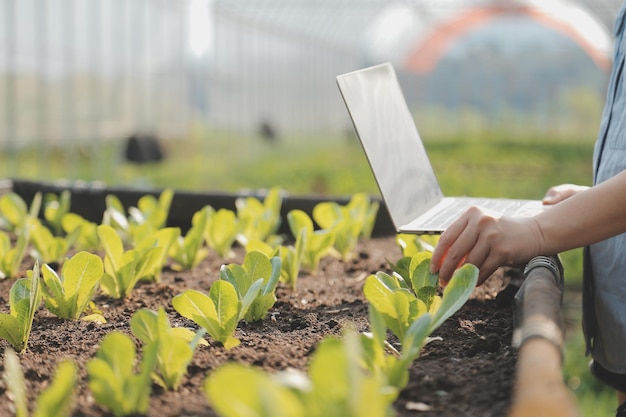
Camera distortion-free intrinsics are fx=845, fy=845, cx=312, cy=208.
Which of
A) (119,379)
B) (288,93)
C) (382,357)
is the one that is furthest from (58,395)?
(288,93)

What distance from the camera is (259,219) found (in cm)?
203

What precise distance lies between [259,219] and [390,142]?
558mm

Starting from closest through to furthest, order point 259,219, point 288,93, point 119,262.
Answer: point 119,262 → point 259,219 → point 288,93

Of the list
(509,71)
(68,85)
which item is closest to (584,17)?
(509,71)

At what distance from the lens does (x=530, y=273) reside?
1.21m

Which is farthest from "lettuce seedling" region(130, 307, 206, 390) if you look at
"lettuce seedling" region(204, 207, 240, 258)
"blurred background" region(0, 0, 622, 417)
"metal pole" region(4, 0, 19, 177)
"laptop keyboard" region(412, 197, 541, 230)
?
"metal pole" region(4, 0, 19, 177)

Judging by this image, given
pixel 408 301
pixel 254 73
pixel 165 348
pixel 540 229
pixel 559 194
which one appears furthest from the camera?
pixel 254 73

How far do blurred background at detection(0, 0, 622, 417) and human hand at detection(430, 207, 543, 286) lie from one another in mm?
1783

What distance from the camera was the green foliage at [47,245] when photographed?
179 centimetres

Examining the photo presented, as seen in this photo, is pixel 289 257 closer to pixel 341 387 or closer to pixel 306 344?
pixel 306 344

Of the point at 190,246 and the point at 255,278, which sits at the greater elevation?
the point at 255,278

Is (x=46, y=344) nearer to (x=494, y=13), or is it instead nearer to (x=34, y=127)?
(x=34, y=127)

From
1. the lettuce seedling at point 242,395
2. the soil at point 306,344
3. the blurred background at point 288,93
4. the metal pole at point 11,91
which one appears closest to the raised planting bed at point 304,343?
the soil at point 306,344

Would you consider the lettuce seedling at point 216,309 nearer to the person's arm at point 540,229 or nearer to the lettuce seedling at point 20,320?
the lettuce seedling at point 20,320
